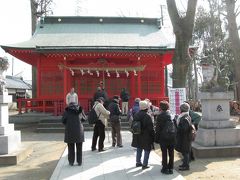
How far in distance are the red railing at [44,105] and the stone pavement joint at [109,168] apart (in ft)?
26.1

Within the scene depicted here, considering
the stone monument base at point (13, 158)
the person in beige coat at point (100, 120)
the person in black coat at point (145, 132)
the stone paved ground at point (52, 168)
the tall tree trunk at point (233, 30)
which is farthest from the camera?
the tall tree trunk at point (233, 30)

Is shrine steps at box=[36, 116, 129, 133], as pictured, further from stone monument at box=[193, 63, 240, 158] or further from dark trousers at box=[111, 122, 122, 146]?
stone monument at box=[193, 63, 240, 158]

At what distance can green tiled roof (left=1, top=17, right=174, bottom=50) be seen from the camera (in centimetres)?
2004

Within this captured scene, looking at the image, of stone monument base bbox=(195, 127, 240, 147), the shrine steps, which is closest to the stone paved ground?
stone monument base bbox=(195, 127, 240, 147)

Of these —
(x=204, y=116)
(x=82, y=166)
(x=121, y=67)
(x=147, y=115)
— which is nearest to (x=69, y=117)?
(x=82, y=166)

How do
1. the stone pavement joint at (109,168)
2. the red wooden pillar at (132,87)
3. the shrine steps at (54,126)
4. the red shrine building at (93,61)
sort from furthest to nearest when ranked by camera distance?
the red wooden pillar at (132,87) → the red shrine building at (93,61) → the shrine steps at (54,126) → the stone pavement joint at (109,168)

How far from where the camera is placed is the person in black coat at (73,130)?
9031 mm

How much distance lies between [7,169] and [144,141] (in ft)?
12.0

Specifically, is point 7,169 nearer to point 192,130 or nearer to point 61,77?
point 192,130

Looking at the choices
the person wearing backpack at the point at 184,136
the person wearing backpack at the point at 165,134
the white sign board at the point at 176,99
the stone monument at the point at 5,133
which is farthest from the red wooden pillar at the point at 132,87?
the person wearing backpack at the point at 165,134

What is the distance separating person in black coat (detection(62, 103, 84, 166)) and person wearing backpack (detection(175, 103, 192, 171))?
2.44 metres

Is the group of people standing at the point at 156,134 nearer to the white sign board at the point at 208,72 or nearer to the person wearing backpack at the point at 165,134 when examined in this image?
the person wearing backpack at the point at 165,134

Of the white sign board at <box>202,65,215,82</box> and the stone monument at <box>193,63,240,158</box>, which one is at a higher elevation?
the white sign board at <box>202,65,215,82</box>

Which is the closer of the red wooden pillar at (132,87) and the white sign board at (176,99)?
the white sign board at (176,99)
